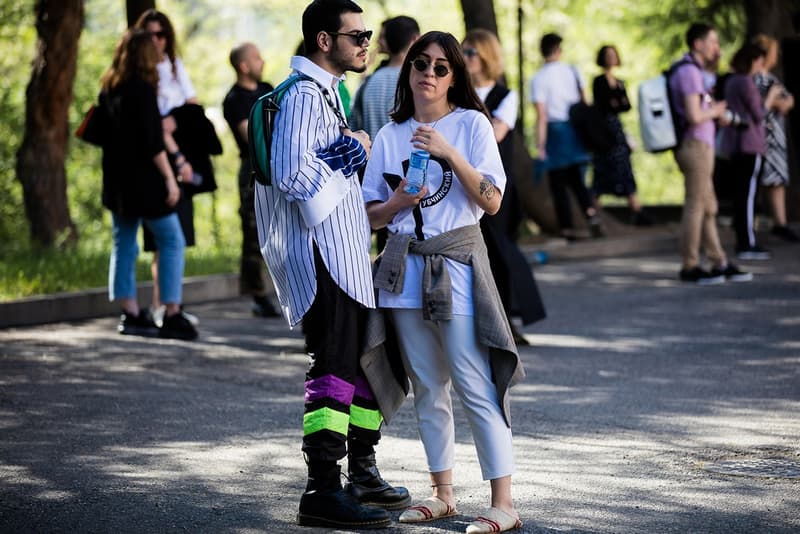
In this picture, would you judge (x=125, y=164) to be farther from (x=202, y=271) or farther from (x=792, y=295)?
(x=792, y=295)

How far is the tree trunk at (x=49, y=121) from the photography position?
1536 cm

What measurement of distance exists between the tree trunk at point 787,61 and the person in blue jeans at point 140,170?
9976 mm

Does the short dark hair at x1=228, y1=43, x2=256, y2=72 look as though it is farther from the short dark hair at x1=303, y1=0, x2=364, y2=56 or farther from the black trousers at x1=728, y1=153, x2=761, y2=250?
the short dark hair at x1=303, y1=0, x2=364, y2=56

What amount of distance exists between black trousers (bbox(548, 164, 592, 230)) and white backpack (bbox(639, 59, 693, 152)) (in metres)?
3.48

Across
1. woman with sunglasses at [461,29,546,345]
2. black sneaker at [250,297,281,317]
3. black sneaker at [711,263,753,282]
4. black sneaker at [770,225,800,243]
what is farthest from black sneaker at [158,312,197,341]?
black sneaker at [770,225,800,243]

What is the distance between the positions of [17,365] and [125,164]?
66.0 inches

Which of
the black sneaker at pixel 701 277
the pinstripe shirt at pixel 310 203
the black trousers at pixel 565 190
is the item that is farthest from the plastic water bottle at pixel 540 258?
the pinstripe shirt at pixel 310 203

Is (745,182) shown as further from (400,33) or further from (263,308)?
(400,33)

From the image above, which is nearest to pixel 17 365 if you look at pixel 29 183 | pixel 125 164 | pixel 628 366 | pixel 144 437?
pixel 125 164

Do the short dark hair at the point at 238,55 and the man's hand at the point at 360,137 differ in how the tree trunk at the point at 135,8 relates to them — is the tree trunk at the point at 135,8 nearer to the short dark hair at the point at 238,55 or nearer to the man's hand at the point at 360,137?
the short dark hair at the point at 238,55

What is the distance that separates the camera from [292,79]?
516 cm

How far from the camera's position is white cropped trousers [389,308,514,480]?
515 centimetres

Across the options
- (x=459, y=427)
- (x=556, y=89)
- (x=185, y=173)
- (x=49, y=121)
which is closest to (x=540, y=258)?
(x=556, y=89)

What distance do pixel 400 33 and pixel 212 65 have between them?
35635mm
